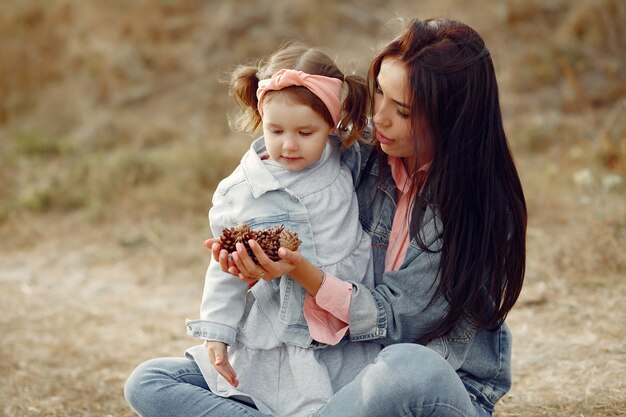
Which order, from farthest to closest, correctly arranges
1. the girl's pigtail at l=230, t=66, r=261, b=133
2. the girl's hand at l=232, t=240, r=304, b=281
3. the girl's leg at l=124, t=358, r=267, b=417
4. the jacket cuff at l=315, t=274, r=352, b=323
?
1. the girl's pigtail at l=230, t=66, r=261, b=133
2. the girl's leg at l=124, t=358, r=267, b=417
3. the jacket cuff at l=315, t=274, r=352, b=323
4. the girl's hand at l=232, t=240, r=304, b=281

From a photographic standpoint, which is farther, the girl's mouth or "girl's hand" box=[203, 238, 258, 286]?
the girl's mouth

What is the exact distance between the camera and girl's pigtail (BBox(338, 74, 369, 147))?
7.56 ft

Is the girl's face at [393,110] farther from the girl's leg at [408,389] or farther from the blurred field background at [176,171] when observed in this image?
the girl's leg at [408,389]

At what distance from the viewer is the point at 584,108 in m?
6.95

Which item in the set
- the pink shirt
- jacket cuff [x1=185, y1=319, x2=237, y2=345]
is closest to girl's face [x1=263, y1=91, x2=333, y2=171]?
the pink shirt

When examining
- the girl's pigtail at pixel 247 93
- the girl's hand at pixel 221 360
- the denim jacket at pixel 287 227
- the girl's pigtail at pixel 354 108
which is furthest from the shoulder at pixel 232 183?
the girl's hand at pixel 221 360

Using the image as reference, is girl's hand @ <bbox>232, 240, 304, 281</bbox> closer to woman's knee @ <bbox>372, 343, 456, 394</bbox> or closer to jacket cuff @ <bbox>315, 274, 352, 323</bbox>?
jacket cuff @ <bbox>315, 274, 352, 323</bbox>

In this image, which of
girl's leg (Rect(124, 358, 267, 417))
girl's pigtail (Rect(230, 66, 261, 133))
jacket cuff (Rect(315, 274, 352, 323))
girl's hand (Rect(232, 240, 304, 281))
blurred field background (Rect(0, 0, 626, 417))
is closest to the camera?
girl's hand (Rect(232, 240, 304, 281))

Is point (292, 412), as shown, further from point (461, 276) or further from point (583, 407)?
point (583, 407)

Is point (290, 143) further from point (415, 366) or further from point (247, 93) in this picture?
point (415, 366)

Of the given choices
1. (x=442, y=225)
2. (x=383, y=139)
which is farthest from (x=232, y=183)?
(x=442, y=225)

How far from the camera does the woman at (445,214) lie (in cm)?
217

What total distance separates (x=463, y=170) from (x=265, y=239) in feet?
1.88

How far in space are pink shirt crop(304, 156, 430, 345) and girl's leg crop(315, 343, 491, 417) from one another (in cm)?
17
